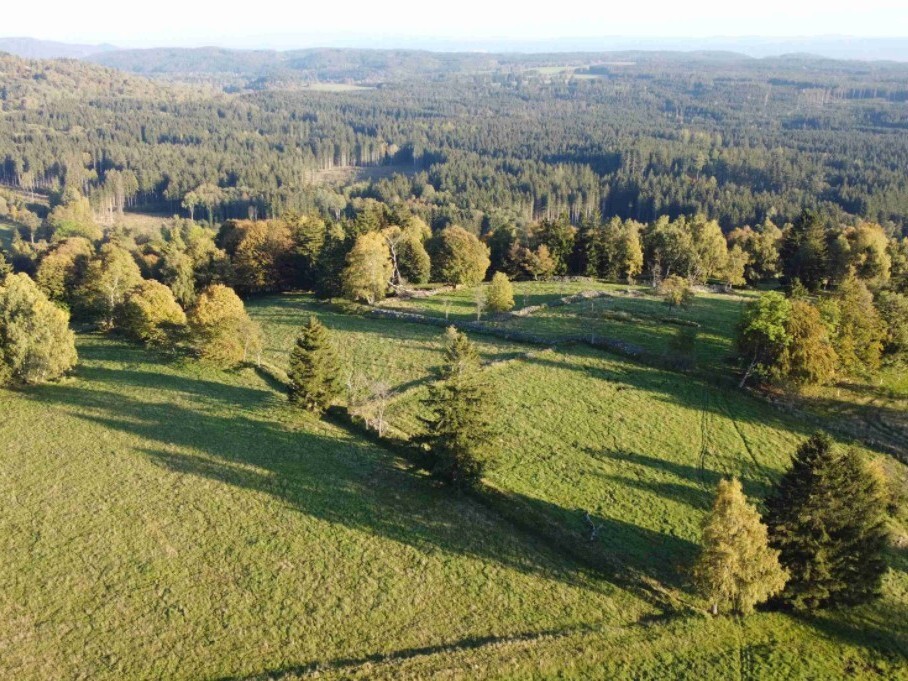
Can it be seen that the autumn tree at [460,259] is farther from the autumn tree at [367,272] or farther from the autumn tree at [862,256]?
the autumn tree at [862,256]

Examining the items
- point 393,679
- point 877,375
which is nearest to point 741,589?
point 393,679

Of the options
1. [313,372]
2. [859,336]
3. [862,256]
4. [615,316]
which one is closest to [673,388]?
[859,336]

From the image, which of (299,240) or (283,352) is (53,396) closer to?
(283,352)

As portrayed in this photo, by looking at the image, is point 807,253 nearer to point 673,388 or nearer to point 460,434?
point 673,388

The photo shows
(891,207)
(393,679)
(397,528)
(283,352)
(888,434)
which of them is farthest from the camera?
(891,207)

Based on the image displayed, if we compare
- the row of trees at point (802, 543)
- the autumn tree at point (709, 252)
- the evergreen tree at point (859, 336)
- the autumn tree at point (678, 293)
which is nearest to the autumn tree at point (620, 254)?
the autumn tree at point (709, 252)

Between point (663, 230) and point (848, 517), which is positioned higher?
point (663, 230)
